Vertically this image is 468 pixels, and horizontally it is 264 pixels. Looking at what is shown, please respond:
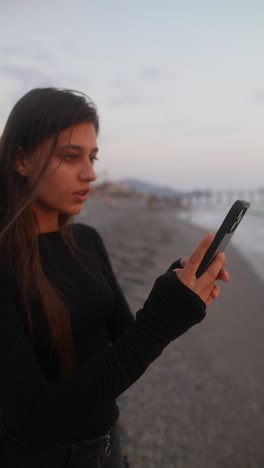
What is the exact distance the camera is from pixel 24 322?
1.33 metres

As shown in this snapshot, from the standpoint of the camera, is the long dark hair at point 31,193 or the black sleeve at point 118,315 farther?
the black sleeve at point 118,315

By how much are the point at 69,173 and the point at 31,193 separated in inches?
6.7

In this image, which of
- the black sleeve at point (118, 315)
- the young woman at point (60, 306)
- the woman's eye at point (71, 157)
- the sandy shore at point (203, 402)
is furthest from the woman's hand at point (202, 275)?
the sandy shore at point (203, 402)

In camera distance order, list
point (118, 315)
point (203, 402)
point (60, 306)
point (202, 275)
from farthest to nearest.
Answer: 1. point (203, 402)
2. point (118, 315)
3. point (60, 306)
4. point (202, 275)

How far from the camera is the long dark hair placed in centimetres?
139

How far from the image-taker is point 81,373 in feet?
3.84

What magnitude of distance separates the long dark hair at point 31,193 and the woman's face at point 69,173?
0.03 meters

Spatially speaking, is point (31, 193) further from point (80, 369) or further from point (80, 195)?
point (80, 369)

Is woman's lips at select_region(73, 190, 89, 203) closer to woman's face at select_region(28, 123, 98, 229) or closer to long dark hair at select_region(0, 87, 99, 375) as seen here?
woman's face at select_region(28, 123, 98, 229)

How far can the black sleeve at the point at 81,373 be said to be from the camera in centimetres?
111

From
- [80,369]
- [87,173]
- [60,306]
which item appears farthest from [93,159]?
[80,369]

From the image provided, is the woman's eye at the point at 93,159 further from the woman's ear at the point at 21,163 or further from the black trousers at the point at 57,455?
the black trousers at the point at 57,455

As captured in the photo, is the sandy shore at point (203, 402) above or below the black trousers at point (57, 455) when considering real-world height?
below

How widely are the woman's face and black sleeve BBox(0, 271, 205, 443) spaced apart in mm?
538
